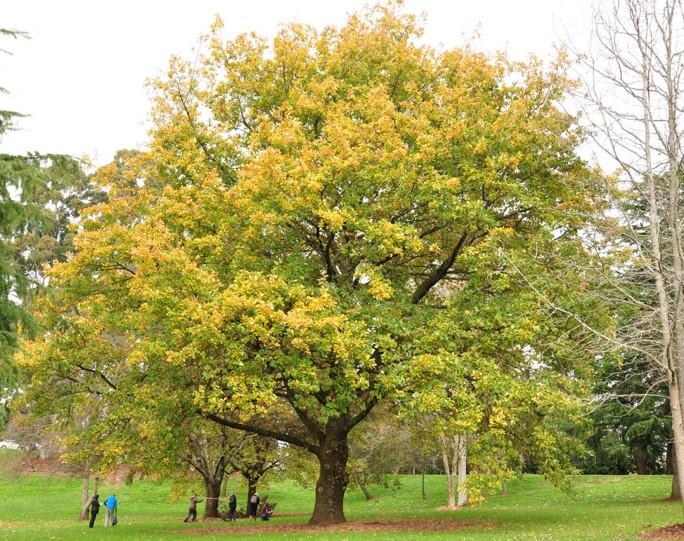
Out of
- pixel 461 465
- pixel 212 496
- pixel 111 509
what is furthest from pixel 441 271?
pixel 111 509

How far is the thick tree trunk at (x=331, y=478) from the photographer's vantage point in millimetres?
19328

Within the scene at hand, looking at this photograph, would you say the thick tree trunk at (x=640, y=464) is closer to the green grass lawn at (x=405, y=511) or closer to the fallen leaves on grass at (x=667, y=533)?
the green grass lawn at (x=405, y=511)

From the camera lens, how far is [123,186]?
68.4 ft

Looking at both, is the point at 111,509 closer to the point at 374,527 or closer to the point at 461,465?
the point at 374,527

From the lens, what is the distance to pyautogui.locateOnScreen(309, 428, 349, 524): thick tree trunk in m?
19.3

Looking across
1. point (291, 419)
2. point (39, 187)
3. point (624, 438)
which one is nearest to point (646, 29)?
point (39, 187)

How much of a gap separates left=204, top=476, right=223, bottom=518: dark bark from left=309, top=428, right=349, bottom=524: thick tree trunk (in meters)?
10.2

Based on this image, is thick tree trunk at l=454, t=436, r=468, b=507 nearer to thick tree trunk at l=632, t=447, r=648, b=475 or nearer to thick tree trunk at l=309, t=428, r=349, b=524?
thick tree trunk at l=309, t=428, r=349, b=524

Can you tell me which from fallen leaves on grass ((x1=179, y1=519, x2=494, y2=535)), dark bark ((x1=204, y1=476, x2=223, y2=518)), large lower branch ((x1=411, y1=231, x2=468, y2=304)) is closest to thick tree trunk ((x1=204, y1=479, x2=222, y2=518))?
dark bark ((x1=204, y1=476, x2=223, y2=518))

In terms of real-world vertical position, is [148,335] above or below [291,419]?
above

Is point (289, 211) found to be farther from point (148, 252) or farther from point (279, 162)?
point (148, 252)

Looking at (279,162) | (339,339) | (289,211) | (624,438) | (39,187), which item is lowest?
(624,438)

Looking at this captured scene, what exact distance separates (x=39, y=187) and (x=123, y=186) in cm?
923

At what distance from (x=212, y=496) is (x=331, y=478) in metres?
11.3
